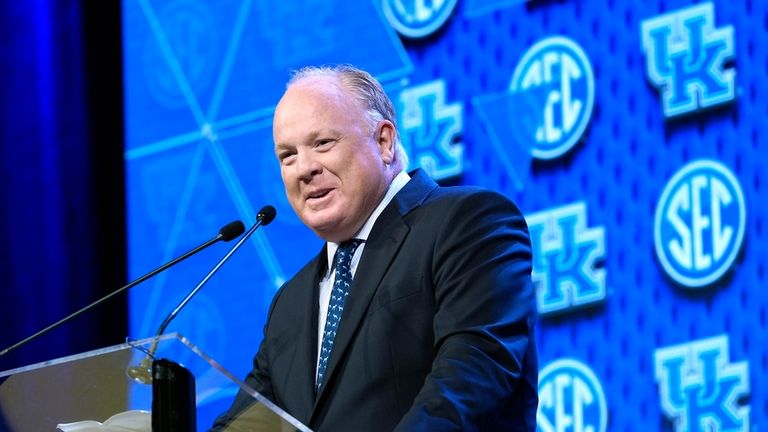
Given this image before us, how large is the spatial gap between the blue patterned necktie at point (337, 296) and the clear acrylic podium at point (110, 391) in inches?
21.1

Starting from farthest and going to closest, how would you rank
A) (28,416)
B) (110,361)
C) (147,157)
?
(147,157) → (28,416) → (110,361)

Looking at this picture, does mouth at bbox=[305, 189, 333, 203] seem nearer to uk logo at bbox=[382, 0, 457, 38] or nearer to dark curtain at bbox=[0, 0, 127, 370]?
uk logo at bbox=[382, 0, 457, 38]

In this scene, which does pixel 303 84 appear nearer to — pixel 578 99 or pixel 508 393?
pixel 508 393

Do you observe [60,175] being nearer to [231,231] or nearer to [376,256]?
[231,231]

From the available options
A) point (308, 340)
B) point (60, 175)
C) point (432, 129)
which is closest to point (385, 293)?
point (308, 340)

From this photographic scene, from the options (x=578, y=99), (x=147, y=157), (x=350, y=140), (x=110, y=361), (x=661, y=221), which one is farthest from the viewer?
(x=147, y=157)

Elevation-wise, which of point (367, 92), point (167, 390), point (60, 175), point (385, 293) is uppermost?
point (60, 175)

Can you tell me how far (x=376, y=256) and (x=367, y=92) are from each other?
0.40 m

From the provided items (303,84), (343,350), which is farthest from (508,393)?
(303,84)

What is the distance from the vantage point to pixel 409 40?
3934 millimetres

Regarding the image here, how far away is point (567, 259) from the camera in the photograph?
348 cm

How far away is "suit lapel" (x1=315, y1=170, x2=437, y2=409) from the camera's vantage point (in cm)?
225

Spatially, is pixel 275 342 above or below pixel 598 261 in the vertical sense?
below

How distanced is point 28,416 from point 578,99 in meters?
2.12
